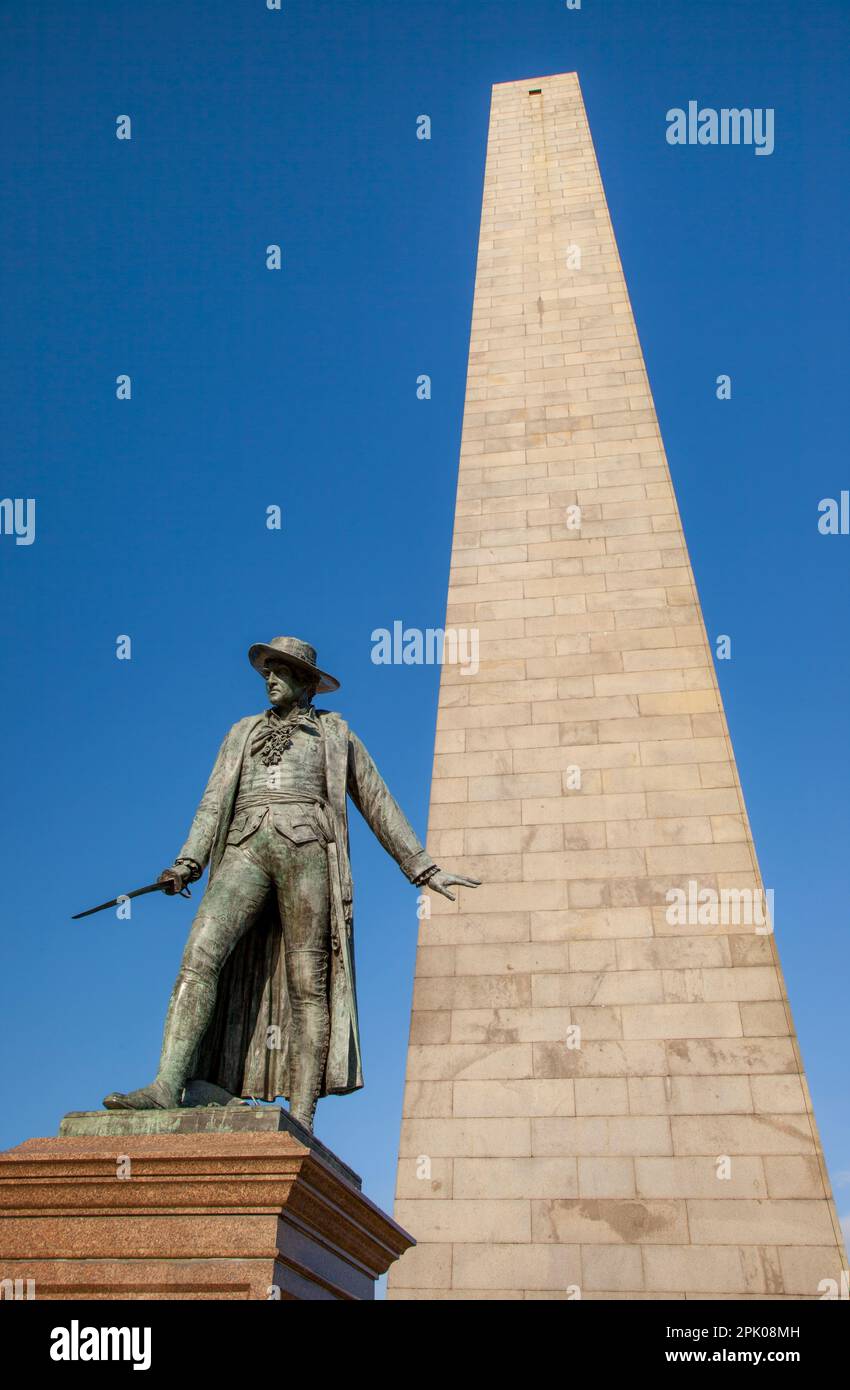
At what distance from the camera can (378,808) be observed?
7.02 m

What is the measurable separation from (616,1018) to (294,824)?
5.99 m

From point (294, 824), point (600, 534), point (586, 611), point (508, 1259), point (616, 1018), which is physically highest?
Answer: point (600, 534)

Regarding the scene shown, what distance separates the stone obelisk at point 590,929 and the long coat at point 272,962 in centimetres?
509

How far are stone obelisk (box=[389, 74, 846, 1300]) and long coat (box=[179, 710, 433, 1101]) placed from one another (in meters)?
5.09

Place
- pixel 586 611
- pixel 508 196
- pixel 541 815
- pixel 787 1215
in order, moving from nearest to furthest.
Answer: pixel 787 1215 → pixel 541 815 → pixel 586 611 → pixel 508 196

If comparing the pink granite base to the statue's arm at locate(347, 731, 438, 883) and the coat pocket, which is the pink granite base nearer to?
the coat pocket

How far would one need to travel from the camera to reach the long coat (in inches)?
239

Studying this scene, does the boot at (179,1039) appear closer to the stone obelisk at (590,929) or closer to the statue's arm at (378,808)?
the statue's arm at (378,808)

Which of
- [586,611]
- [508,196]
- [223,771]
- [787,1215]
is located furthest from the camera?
[508,196]

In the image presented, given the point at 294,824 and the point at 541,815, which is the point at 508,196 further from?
the point at 294,824

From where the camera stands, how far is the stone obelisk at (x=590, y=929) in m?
9.94

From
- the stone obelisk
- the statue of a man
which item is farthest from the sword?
the stone obelisk
